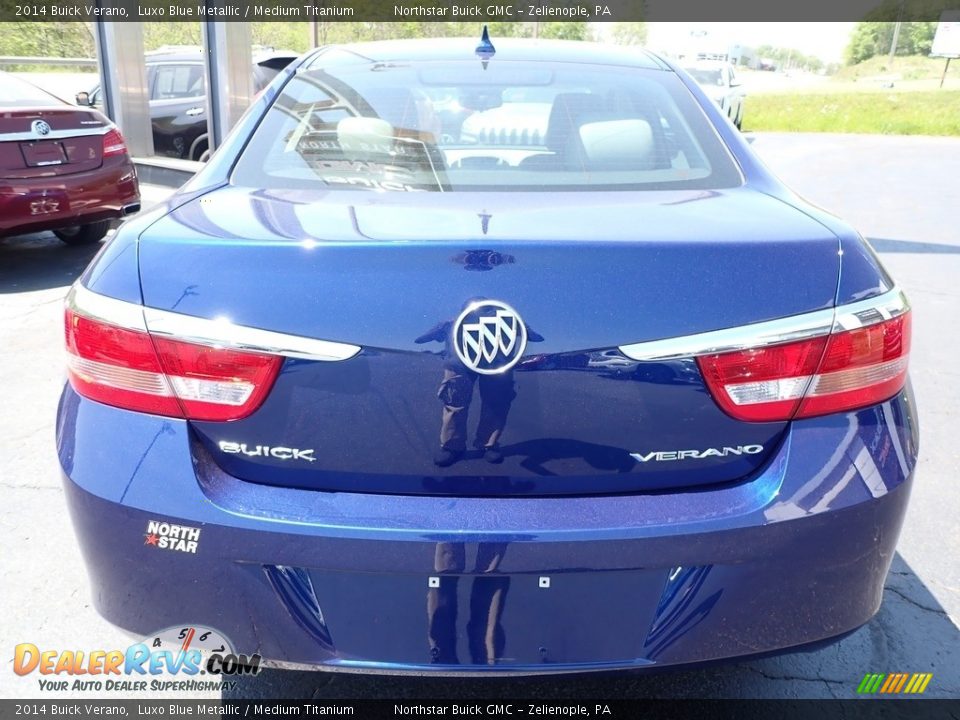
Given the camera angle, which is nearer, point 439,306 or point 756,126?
point 439,306

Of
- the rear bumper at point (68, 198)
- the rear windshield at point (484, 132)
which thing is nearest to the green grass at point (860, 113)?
the rear bumper at point (68, 198)

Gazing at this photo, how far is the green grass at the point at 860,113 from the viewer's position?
2622 cm

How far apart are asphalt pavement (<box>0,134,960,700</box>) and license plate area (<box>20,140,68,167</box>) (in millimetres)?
807

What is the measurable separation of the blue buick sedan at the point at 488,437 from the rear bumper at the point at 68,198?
189 inches

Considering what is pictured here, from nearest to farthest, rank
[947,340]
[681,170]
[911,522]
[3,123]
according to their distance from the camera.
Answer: [681,170]
[911,522]
[947,340]
[3,123]

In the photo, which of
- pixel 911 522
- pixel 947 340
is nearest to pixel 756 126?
pixel 947 340

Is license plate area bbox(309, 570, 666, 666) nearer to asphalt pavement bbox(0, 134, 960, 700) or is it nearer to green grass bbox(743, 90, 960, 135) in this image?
asphalt pavement bbox(0, 134, 960, 700)

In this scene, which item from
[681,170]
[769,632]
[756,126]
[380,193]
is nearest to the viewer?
[769,632]

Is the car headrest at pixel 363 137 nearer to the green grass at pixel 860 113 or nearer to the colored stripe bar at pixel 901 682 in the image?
the colored stripe bar at pixel 901 682

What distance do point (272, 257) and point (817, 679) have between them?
1.76m

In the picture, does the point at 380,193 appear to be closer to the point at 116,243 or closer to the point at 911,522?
the point at 116,243

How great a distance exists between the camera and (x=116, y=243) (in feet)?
5.27

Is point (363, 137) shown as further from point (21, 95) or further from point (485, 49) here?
point (21, 95)

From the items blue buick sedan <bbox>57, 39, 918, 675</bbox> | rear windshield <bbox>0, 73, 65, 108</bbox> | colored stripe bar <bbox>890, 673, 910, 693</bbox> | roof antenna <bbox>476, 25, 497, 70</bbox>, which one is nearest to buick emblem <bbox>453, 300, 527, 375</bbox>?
blue buick sedan <bbox>57, 39, 918, 675</bbox>
